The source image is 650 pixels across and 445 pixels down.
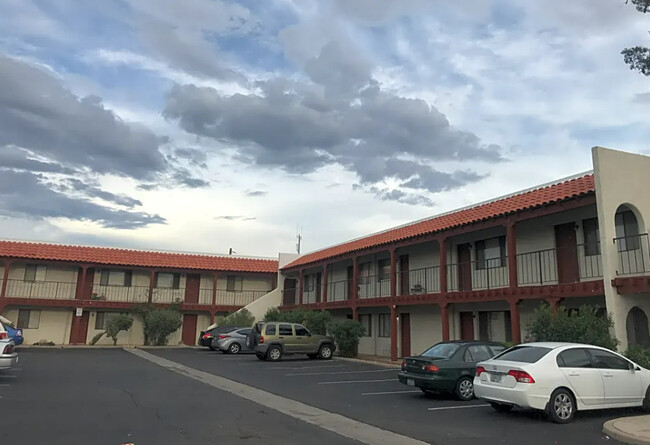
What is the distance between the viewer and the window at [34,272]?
108ft

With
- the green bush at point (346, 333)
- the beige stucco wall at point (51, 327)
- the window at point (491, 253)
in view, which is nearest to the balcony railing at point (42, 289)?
the beige stucco wall at point (51, 327)

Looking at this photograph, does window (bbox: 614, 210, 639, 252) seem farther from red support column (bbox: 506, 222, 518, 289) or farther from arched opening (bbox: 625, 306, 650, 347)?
red support column (bbox: 506, 222, 518, 289)

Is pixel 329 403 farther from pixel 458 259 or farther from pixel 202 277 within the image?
pixel 202 277

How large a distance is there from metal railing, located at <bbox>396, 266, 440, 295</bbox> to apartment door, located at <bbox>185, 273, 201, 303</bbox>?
57.7 ft

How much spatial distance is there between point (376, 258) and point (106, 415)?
63.6 feet

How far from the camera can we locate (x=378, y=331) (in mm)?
27234

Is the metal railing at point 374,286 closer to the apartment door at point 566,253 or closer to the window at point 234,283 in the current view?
the apartment door at point 566,253

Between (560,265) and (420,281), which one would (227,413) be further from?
(420,281)

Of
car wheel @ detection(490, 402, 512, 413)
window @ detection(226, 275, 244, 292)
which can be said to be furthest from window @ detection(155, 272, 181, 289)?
car wheel @ detection(490, 402, 512, 413)

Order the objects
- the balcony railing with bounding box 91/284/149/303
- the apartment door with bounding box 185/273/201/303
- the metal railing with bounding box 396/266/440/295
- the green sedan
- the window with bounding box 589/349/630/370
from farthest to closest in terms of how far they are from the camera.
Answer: the apartment door with bounding box 185/273/201/303
the balcony railing with bounding box 91/284/149/303
the metal railing with bounding box 396/266/440/295
the green sedan
the window with bounding box 589/349/630/370

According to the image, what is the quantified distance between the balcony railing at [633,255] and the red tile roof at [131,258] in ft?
89.9

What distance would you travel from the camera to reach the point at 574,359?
31.6ft

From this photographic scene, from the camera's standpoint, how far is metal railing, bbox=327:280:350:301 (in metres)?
29.1

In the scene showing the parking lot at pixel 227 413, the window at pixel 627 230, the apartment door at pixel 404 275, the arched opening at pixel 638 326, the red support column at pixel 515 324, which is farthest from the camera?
the apartment door at pixel 404 275
